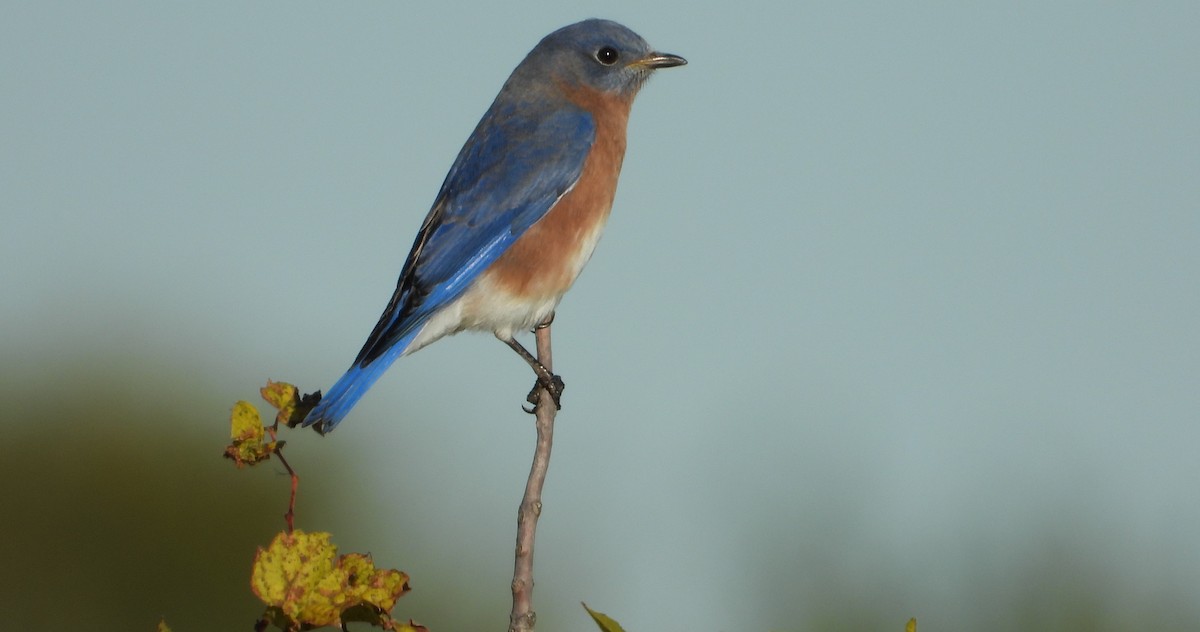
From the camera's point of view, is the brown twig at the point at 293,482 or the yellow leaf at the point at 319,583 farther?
the brown twig at the point at 293,482

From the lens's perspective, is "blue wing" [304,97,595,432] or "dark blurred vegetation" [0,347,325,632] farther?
"dark blurred vegetation" [0,347,325,632]

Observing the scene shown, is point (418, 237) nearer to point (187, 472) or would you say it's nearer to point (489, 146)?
point (489, 146)

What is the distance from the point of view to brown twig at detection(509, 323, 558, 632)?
2.84 meters

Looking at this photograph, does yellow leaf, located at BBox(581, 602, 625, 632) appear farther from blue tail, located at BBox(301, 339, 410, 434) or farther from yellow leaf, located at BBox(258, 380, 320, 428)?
blue tail, located at BBox(301, 339, 410, 434)

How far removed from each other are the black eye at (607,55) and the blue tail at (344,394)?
1.78 metres

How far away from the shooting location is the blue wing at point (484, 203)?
5383 millimetres

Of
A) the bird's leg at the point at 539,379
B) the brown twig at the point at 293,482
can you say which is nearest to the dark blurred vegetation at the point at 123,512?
the bird's leg at the point at 539,379

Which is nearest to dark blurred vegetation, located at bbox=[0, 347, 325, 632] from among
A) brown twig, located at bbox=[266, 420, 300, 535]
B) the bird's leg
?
the bird's leg

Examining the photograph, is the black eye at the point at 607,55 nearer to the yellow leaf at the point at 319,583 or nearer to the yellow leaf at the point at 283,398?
the yellow leaf at the point at 283,398

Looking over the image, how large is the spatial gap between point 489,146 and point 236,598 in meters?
6.18

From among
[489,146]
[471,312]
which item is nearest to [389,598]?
[471,312]

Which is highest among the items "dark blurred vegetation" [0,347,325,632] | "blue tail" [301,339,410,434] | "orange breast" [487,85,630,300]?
"orange breast" [487,85,630,300]

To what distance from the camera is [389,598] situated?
2.47 meters

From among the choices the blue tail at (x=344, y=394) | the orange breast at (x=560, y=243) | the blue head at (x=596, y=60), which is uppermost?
the blue head at (x=596, y=60)
